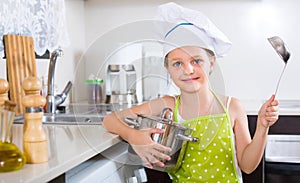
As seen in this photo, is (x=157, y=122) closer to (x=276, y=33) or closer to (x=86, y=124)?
(x=86, y=124)

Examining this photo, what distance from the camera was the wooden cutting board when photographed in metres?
1.77

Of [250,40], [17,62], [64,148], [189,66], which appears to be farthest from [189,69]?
[250,40]

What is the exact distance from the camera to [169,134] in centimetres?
127

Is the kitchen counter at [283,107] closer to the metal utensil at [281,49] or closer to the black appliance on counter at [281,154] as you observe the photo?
the black appliance on counter at [281,154]

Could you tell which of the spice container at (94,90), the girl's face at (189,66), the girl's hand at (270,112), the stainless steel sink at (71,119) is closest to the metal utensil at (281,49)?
the girl's hand at (270,112)

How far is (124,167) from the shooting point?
140 cm

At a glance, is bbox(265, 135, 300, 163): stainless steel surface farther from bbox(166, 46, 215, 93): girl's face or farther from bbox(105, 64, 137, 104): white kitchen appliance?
bbox(166, 46, 215, 93): girl's face

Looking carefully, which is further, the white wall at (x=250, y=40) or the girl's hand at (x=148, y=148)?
the white wall at (x=250, y=40)

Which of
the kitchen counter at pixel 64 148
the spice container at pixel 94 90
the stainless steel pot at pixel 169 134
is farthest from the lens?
the spice container at pixel 94 90

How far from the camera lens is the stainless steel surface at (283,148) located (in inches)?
79.0

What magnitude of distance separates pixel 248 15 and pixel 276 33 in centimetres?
18

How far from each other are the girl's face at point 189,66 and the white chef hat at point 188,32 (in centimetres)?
2

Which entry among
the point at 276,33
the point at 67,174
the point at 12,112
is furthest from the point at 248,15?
the point at 12,112

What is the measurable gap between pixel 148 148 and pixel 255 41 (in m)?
1.43
